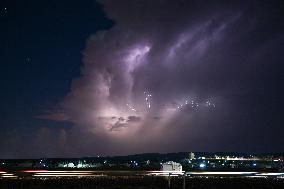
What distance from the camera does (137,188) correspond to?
2111 inches

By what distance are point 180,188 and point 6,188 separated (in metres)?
23.0

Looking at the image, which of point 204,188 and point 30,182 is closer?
point 204,188

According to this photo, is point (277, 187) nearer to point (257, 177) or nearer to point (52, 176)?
point (257, 177)

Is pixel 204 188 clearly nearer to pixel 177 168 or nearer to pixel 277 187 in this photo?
pixel 277 187

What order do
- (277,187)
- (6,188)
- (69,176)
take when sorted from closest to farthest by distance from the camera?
(6,188) → (277,187) → (69,176)

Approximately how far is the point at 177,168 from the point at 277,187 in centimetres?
2341

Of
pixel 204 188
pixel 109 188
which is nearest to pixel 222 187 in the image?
pixel 204 188

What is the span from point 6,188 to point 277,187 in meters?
39.8

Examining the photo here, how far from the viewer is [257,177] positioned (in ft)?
268

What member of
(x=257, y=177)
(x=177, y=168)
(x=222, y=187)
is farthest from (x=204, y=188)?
(x=257, y=177)

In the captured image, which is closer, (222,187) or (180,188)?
(180,188)

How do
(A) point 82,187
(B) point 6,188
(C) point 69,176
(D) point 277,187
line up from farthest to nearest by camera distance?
(C) point 69,176 < (D) point 277,187 < (A) point 82,187 < (B) point 6,188

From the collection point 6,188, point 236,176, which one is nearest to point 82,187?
point 6,188

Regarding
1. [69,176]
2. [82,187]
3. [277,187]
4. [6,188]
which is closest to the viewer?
[6,188]
